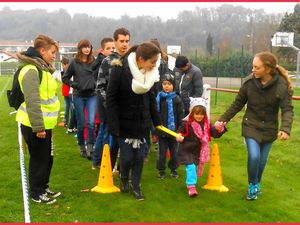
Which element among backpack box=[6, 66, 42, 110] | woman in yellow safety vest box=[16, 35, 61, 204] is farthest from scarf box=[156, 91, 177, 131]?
backpack box=[6, 66, 42, 110]

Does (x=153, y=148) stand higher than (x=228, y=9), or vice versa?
(x=228, y=9)

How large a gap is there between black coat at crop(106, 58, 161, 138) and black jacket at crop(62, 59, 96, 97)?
204 centimetres

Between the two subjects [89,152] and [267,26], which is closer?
[89,152]

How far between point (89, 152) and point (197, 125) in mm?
2481

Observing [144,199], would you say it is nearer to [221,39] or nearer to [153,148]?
[153,148]

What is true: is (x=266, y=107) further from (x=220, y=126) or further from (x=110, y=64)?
(x=110, y=64)

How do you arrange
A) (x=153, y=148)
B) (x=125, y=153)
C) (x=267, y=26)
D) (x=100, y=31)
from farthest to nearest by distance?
1. (x=267, y=26)
2. (x=100, y=31)
3. (x=153, y=148)
4. (x=125, y=153)

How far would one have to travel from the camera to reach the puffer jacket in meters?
4.92

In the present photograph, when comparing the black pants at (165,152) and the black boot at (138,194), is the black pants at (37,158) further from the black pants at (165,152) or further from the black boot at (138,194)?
the black pants at (165,152)

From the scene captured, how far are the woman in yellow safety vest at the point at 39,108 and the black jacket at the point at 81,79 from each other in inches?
73.5

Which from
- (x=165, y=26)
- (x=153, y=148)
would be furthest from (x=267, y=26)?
(x=153, y=148)

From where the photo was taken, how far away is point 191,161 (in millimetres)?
5383

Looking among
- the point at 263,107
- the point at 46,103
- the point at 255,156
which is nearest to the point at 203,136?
the point at 255,156

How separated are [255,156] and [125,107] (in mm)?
1679
